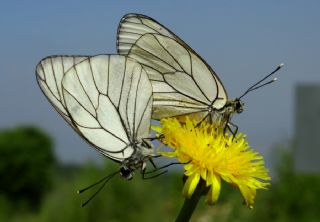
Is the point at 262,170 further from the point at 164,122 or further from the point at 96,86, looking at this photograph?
the point at 96,86

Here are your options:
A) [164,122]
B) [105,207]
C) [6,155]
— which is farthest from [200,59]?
[6,155]

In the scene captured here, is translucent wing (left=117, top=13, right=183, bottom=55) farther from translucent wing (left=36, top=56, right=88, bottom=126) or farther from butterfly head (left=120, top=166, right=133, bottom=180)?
butterfly head (left=120, top=166, right=133, bottom=180)

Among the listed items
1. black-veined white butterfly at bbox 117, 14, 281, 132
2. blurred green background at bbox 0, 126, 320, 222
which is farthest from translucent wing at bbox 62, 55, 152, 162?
blurred green background at bbox 0, 126, 320, 222

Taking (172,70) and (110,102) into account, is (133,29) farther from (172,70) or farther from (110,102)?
(110,102)

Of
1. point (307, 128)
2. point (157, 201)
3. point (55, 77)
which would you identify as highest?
point (55, 77)

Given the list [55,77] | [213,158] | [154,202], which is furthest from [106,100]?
[154,202]

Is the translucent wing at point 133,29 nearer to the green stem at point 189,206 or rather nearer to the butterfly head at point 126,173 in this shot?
the butterfly head at point 126,173
